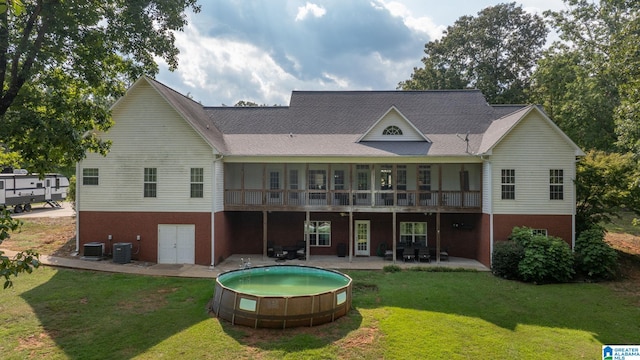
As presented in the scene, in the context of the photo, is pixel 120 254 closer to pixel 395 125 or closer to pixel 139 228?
pixel 139 228

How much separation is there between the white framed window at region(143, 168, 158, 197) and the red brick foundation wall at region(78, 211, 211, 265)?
1.02 metres

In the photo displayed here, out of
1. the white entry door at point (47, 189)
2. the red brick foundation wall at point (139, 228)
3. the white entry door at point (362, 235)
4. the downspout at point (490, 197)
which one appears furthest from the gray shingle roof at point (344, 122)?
the white entry door at point (47, 189)

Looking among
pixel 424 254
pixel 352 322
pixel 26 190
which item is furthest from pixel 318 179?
pixel 26 190

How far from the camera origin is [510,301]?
12984 millimetres

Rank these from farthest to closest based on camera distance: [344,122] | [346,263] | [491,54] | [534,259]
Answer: [491,54] → [344,122] → [346,263] → [534,259]

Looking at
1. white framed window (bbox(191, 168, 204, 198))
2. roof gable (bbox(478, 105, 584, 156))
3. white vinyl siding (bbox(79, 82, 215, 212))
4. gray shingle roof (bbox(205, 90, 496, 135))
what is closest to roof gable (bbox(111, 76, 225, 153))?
white vinyl siding (bbox(79, 82, 215, 212))

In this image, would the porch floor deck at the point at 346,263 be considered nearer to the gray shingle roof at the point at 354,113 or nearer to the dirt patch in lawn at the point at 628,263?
the dirt patch in lawn at the point at 628,263

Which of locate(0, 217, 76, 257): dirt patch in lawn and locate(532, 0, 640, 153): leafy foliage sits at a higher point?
locate(532, 0, 640, 153): leafy foliage

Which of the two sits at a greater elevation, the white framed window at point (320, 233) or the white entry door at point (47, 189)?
the white entry door at point (47, 189)

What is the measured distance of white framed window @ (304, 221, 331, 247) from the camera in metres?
20.4

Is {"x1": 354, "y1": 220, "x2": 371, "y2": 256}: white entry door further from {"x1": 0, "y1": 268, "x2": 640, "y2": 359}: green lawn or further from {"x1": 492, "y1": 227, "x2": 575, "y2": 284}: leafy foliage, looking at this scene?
{"x1": 492, "y1": 227, "x2": 575, "y2": 284}: leafy foliage

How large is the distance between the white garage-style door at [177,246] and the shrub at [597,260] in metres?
17.6

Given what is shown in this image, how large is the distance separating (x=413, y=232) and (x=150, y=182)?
46.0ft

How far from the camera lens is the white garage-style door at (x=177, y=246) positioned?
57.9ft
